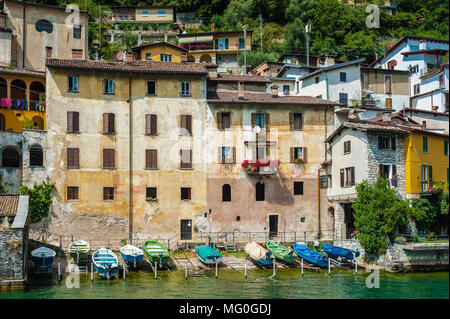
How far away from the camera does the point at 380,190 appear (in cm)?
3158

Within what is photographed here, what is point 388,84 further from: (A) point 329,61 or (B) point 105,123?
(B) point 105,123

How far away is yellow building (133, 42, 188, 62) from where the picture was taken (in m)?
67.9

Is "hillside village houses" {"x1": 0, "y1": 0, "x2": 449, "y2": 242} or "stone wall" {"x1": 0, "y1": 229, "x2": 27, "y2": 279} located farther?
"hillside village houses" {"x1": 0, "y1": 0, "x2": 449, "y2": 242}

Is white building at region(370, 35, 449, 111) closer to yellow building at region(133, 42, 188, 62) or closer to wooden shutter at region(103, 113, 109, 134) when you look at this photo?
wooden shutter at region(103, 113, 109, 134)

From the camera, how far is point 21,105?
147ft

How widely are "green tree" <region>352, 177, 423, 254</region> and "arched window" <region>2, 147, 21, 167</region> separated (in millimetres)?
Result: 26130

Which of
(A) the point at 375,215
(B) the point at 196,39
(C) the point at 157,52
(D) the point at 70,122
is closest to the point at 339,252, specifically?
(A) the point at 375,215

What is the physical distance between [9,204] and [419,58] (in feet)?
82.9

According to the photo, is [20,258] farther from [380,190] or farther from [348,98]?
[348,98]

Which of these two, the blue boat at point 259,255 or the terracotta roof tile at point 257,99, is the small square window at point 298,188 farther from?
the blue boat at point 259,255

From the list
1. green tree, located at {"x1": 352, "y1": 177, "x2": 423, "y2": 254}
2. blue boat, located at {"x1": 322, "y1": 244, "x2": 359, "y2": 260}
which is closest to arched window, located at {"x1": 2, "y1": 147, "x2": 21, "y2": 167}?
blue boat, located at {"x1": 322, "y1": 244, "x2": 359, "y2": 260}

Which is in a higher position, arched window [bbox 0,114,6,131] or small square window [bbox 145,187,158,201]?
arched window [bbox 0,114,6,131]

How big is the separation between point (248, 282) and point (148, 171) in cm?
1409

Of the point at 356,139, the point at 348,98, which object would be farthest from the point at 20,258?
the point at 348,98
